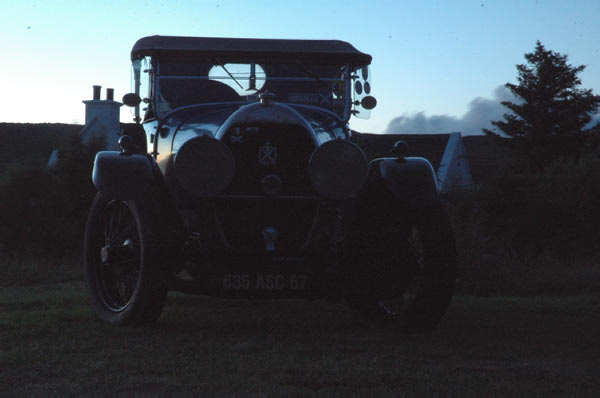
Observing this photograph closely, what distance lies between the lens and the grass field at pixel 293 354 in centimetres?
424

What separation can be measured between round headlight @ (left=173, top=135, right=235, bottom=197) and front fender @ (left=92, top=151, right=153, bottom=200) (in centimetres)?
29

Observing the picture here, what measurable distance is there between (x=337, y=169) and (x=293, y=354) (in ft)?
4.80

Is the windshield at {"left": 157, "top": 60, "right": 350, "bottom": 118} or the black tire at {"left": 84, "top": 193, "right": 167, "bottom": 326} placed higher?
the windshield at {"left": 157, "top": 60, "right": 350, "bottom": 118}

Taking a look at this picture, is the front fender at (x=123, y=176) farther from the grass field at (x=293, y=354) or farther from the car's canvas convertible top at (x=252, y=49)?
the car's canvas convertible top at (x=252, y=49)

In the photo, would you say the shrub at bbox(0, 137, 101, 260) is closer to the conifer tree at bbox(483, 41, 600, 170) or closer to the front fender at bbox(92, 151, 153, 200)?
the front fender at bbox(92, 151, 153, 200)

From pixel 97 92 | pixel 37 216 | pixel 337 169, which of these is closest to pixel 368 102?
pixel 337 169

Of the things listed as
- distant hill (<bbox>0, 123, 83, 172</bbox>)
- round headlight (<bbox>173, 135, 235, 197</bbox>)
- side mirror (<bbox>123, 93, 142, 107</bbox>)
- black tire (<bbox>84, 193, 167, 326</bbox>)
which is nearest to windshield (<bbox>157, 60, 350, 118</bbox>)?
side mirror (<bbox>123, 93, 142, 107</bbox>)

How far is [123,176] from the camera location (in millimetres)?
5969

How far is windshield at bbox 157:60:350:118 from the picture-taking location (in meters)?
7.50

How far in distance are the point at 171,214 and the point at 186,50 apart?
2.08 meters

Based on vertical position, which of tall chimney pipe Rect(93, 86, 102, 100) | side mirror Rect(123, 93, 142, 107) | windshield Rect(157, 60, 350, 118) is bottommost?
side mirror Rect(123, 93, 142, 107)

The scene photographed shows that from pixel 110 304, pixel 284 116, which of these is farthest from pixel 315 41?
pixel 110 304

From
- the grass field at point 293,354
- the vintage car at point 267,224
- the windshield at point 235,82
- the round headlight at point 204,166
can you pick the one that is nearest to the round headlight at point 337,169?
the vintage car at point 267,224

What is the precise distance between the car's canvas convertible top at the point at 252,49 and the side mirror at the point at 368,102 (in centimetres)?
34
